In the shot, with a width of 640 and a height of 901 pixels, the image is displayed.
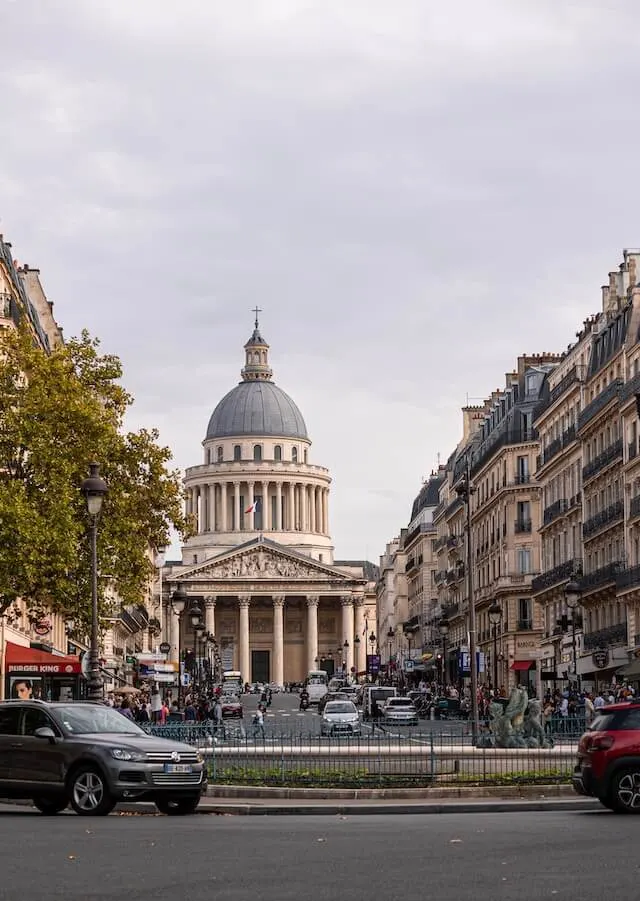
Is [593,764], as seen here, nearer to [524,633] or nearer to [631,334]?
[631,334]

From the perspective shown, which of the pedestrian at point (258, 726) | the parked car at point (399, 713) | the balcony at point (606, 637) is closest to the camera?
the pedestrian at point (258, 726)

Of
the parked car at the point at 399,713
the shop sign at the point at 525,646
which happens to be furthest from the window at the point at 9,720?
the shop sign at the point at 525,646

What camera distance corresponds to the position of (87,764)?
22469 mm

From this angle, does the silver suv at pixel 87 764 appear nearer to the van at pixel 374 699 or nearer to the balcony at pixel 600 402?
the balcony at pixel 600 402

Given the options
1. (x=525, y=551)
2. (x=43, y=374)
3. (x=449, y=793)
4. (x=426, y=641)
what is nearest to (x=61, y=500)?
(x=43, y=374)

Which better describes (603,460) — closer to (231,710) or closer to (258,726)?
(231,710)

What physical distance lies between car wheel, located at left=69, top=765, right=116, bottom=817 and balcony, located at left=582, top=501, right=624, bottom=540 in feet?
152

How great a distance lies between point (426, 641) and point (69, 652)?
65.0 m

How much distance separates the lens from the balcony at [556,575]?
77.1 meters

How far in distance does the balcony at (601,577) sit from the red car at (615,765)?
144 ft

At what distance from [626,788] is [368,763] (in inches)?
286

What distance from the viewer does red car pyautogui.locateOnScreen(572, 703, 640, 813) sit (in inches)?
860

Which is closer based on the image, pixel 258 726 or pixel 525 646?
pixel 258 726

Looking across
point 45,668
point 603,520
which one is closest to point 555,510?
point 603,520
